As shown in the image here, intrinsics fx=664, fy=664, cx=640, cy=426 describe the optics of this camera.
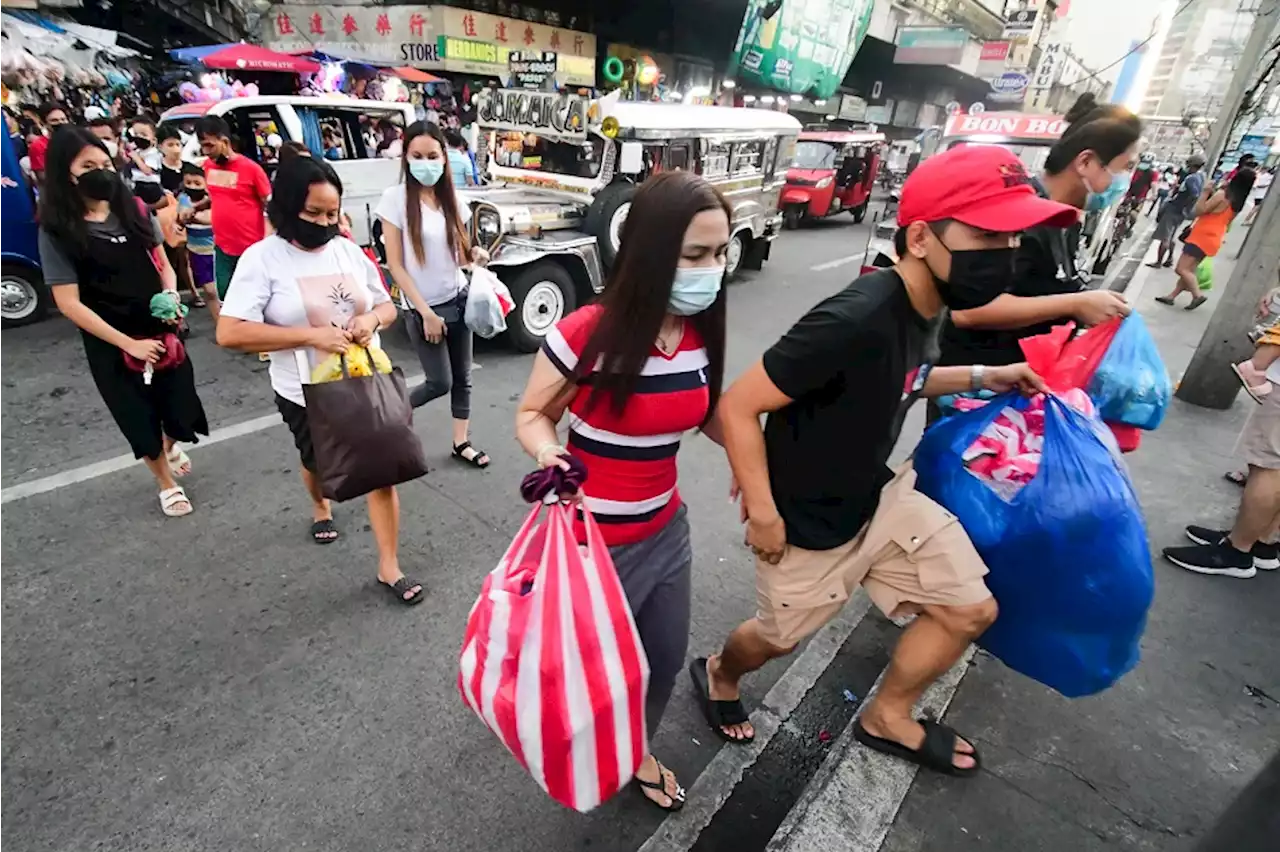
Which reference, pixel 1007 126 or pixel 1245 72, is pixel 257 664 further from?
pixel 1245 72

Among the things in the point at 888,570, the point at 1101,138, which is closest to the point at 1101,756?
the point at 888,570

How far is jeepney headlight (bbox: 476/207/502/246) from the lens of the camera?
5.17m

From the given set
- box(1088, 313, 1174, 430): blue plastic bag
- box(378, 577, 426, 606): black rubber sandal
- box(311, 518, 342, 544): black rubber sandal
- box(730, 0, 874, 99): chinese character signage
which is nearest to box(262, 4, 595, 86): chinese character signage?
box(730, 0, 874, 99): chinese character signage

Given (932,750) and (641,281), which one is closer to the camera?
(641,281)

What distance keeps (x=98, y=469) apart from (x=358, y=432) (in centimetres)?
232

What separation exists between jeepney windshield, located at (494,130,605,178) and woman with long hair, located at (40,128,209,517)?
3.71m

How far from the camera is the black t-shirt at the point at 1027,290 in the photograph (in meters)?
2.20

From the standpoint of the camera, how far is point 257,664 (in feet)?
7.89

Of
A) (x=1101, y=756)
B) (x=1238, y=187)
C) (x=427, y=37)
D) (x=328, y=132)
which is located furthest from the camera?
(x=427, y=37)

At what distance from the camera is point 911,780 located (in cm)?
205

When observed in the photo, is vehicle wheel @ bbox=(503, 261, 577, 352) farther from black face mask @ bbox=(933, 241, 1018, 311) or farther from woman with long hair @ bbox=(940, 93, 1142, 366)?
black face mask @ bbox=(933, 241, 1018, 311)

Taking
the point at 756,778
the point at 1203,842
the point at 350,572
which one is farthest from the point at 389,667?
the point at 1203,842

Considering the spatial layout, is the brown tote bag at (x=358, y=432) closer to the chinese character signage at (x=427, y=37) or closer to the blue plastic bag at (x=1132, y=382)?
the blue plastic bag at (x=1132, y=382)

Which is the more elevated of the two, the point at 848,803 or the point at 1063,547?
the point at 1063,547
